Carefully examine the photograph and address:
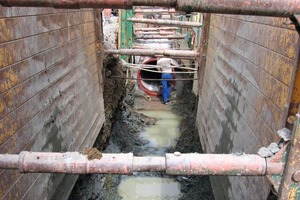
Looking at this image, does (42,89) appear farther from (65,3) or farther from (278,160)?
(278,160)

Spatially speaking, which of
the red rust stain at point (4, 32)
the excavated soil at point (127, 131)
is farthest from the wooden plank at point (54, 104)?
the excavated soil at point (127, 131)

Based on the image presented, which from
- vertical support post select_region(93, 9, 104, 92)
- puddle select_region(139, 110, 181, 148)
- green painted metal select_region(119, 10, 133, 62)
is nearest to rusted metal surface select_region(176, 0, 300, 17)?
vertical support post select_region(93, 9, 104, 92)

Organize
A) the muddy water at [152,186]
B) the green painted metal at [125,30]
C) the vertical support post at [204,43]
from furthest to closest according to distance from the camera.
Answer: the green painted metal at [125,30] → the vertical support post at [204,43] → the muddy water at [152,186]

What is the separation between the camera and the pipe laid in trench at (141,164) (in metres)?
1.39

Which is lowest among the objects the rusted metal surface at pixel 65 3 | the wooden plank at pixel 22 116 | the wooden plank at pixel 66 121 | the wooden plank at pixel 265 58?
the wooden plank at pixel 66 121

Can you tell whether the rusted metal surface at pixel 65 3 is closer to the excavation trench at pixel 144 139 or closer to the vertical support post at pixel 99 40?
the excavation trench at pixel 144 139

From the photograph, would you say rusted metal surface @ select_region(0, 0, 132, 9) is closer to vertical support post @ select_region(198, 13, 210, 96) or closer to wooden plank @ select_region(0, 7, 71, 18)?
wooden plank @ select_region(0, 7, 71, 18)

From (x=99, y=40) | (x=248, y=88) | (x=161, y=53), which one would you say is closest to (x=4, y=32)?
(x=248, y=88)

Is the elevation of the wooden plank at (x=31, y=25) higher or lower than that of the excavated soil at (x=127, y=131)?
higher

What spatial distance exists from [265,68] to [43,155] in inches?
89.5

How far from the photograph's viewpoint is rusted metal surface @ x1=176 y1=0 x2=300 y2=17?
43.4 inches

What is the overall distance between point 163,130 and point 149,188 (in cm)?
322

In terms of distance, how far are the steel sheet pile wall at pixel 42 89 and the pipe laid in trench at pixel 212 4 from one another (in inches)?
51.9

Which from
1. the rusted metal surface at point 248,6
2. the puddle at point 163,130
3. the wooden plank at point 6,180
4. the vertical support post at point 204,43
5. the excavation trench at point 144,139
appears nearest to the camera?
the rusted metal surface at point 248,6
